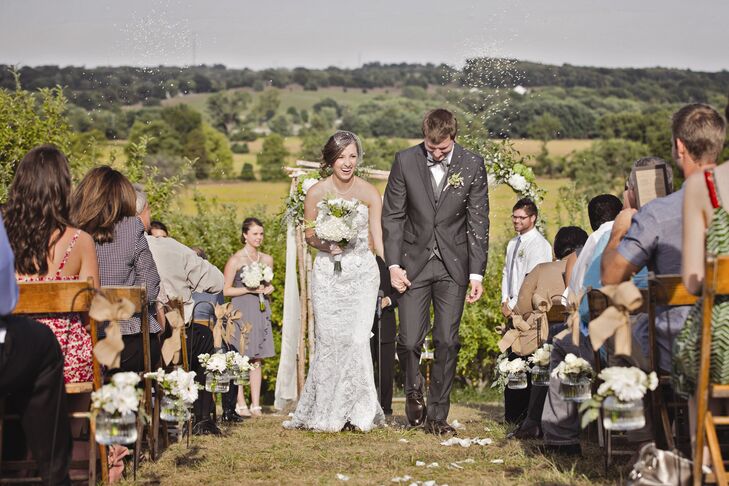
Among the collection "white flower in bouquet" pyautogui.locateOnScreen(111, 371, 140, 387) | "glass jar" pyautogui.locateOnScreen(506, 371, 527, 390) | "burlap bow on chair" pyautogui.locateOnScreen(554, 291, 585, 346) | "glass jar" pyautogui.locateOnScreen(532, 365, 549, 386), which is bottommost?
"glass jar" pyautogui.locateOnScreen(506, 371, 527, 390)

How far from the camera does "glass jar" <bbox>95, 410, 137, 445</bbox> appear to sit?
5.27m

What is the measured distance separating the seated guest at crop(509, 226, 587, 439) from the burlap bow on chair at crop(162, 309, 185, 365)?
2912 millimetres

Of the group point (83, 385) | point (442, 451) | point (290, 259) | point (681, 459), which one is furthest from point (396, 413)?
point (681, 459)

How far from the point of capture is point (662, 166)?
22.2ft

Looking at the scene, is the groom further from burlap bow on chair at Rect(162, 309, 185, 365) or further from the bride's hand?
burlap bow on chair at Rect(162, 309, 185, 365)

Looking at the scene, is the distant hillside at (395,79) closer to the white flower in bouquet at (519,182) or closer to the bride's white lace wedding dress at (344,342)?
the white flower in bouquet at (519,182)

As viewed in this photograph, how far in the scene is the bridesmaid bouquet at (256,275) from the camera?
12922mm

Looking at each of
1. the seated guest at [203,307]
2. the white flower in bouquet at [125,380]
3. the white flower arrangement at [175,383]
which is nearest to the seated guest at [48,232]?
the white flower in bouquet at [125,380]

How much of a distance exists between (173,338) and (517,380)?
3037 mm

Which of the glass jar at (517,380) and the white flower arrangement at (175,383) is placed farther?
Answer: the glass jar at (517,380)

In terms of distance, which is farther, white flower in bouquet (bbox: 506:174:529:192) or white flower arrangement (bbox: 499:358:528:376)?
white flower in bouquet (bbox: 506:174:529:192)

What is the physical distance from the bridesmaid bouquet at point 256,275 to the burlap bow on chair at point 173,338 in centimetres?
467

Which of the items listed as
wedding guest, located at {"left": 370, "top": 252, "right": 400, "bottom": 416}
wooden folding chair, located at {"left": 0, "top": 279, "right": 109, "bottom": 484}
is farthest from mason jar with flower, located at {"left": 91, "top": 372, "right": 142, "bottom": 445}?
wedding guest, located at {"left": 370, "top": 252, "right": 400, "bottom": 416}

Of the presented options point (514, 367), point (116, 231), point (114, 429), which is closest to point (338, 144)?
point (514, 367)
